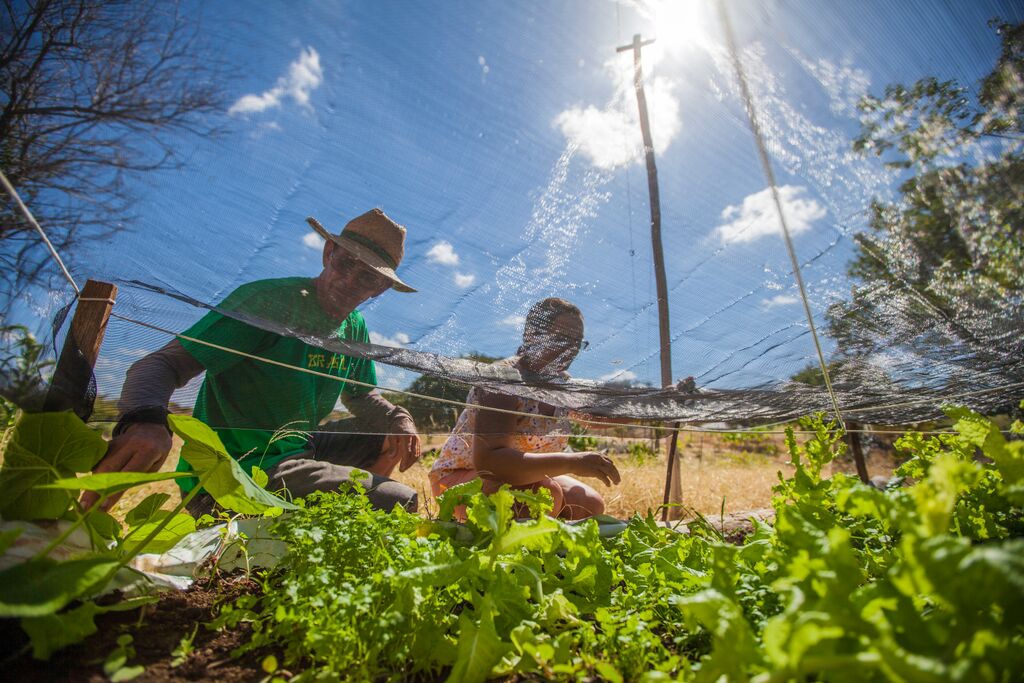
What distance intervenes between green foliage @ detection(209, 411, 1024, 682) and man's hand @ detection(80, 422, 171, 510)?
22.2 inches

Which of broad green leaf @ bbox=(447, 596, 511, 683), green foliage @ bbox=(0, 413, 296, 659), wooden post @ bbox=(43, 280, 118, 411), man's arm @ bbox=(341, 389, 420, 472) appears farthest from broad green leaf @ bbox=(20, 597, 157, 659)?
man's arm @ bbox=(341, 389, 420, 472)

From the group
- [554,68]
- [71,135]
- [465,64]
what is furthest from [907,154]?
[71,135]

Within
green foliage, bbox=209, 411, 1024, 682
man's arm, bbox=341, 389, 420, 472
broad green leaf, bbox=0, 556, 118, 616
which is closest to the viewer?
green foliage, bbox=209, 411, 1024, 682

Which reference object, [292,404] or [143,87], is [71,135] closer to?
[143,87]

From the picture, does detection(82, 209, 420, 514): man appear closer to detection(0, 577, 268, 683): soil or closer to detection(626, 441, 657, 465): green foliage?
detection(0, 577, 268, 683): soil

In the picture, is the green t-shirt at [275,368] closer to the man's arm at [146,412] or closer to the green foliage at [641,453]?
the man's arm at [146,412]

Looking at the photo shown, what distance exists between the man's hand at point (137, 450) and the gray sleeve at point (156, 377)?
79mm

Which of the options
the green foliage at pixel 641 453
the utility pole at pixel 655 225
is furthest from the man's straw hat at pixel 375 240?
the green foliage at pixel 641 453

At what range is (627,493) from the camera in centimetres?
461

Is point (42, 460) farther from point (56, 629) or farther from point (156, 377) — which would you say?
point (156, 377)

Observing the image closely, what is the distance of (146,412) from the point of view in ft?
4.42

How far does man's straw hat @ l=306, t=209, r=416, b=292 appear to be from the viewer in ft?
→ 4.58

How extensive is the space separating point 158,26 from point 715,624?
140 centimetres

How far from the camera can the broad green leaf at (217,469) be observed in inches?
31.3
